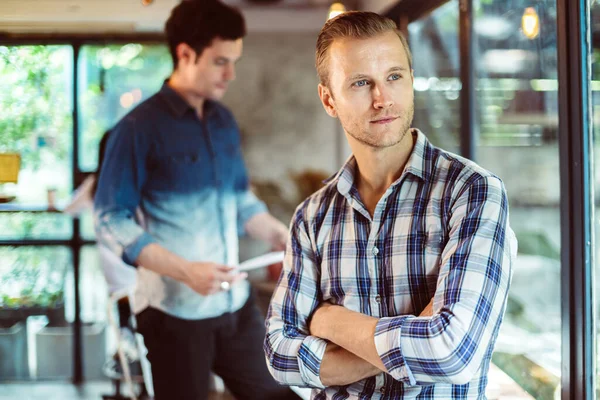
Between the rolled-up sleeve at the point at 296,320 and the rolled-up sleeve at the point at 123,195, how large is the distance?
2.94 feet

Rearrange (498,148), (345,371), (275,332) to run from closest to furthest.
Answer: (345,371)
(275,332)
(498,148)

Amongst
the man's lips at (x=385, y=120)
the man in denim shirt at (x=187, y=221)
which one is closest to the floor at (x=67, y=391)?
the man in denim shirt at (x=187, y=221)

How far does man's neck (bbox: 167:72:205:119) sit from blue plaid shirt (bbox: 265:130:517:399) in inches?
39.9

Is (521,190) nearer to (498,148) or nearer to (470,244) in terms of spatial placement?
(498,148)

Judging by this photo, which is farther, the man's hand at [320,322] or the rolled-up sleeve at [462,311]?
the man's hand at [320,322]

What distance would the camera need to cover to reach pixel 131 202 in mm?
2281

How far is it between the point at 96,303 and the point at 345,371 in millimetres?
1989

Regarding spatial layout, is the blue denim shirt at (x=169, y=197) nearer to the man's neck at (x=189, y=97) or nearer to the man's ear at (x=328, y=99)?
the man's neck at (x=189, y=97)

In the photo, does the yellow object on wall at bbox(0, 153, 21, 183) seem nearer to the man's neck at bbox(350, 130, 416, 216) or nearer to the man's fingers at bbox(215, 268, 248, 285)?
the man's fingers at bbox(215, 268, 248, 285)

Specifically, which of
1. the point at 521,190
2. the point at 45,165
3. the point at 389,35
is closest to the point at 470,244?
the point at 389,35

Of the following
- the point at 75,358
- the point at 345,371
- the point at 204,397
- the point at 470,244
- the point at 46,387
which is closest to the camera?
the point at 470,244

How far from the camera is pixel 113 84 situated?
2.92 m

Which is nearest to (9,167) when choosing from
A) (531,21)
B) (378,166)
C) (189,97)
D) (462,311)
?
(189,97)

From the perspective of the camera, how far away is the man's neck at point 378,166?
1.41 metres
